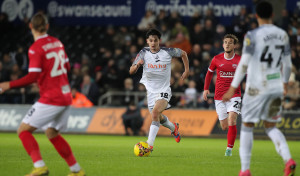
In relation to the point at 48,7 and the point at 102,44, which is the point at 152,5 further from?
the point at 48,7

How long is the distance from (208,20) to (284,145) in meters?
16.4

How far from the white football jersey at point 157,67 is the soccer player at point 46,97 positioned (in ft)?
→ 16.1

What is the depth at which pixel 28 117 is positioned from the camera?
862cm

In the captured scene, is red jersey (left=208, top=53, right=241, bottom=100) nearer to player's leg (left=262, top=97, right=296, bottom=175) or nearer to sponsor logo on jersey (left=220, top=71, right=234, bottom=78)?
sponsor logo on jersey (left=220, top=71, right=234, bottom=78)

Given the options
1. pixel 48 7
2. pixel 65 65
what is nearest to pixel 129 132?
pixel 48 7

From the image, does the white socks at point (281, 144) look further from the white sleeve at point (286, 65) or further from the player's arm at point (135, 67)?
the player's arm at point (135, 67)

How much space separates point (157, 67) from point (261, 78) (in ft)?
17.2

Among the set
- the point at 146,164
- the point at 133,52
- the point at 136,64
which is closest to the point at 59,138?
the point at 146,164

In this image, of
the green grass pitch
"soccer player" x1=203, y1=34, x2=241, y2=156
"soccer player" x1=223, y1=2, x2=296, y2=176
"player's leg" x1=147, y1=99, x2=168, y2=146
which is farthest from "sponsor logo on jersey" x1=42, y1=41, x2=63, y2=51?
"soccer player" x1=203, y1=34, x2=241, y2=156

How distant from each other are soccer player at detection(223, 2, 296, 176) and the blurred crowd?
13153 millimetres

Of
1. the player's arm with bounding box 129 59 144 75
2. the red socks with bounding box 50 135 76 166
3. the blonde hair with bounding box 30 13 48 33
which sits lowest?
the red socks with bounding box 50 135 76 166

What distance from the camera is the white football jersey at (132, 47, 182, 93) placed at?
44.4 feet

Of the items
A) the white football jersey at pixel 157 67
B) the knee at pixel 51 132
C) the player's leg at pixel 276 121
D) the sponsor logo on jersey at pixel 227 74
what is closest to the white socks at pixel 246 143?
the player's leg at pixel 276 121

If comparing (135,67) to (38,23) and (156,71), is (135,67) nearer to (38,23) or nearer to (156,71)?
(156,71)
